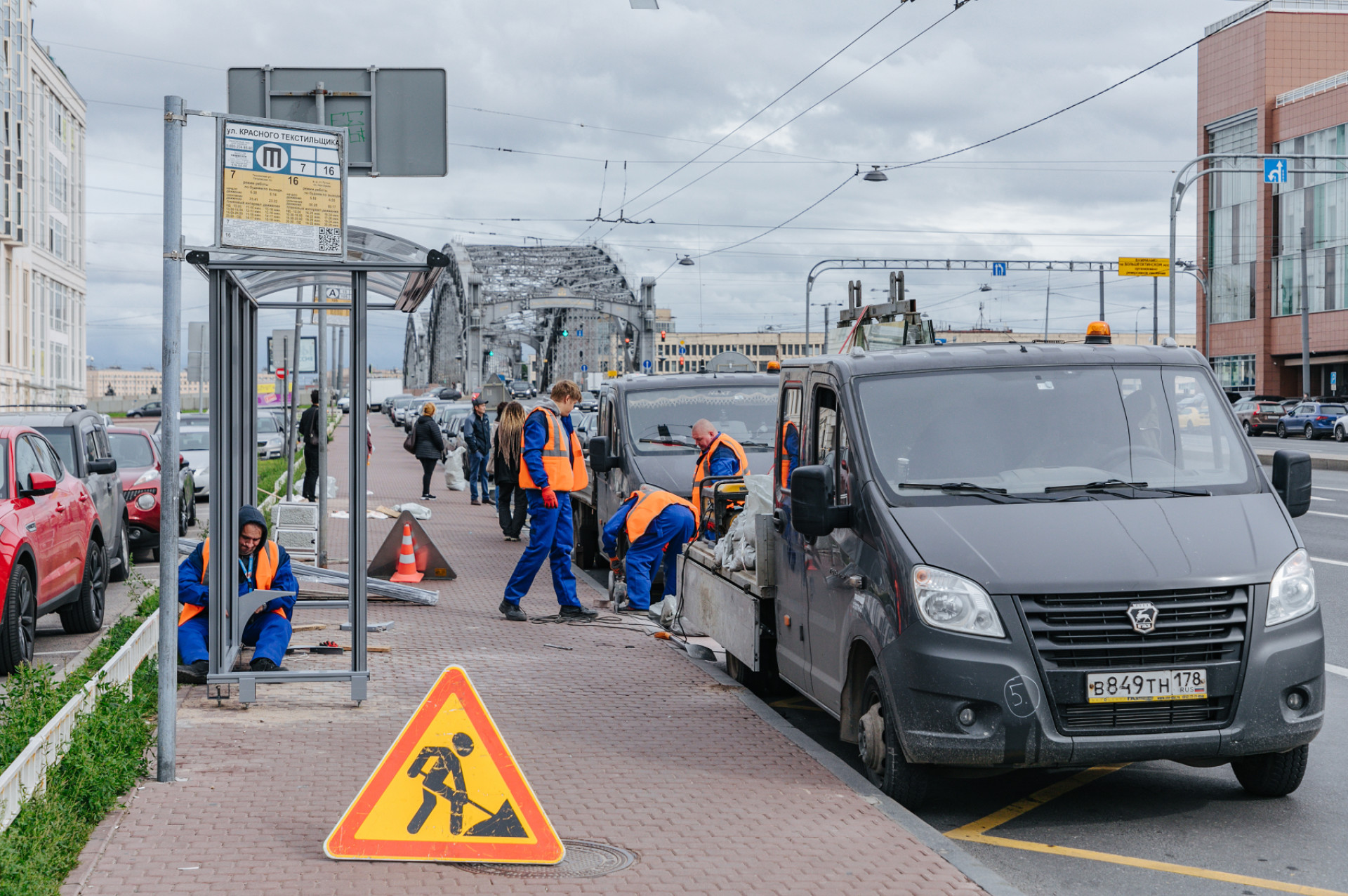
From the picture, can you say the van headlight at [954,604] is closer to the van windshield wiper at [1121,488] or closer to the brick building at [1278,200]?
the van windshield wiper at [1121,488]

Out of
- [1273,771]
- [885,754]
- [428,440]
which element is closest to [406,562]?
[885,754]

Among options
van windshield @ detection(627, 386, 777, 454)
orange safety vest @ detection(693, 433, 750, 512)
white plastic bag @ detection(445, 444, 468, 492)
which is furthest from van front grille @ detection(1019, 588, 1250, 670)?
white plastic bag @ detection(445, 444, 468, 492)

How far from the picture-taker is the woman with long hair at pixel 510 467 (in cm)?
1555

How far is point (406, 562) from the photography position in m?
13.7

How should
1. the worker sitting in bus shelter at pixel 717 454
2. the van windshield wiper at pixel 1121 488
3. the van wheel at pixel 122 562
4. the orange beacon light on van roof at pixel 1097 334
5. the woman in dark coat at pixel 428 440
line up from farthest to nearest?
1. the woman in dark coat at pixel 428 440
2. the van wheel at pixel 122 562
3. the worker sitting in bus shelter at pixel 717 454
4. the orange beacon light on van roof at pixel 1097 334
5. the van windshield wiper at pixel 1121 488

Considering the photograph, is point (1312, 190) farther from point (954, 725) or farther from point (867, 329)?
point (954, 725)

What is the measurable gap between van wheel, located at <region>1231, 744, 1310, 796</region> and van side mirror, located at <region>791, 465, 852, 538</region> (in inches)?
75.6

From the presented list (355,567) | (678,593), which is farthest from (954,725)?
(678,593)

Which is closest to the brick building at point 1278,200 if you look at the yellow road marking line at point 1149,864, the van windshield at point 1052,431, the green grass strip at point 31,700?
the van windshield at point 1052,431

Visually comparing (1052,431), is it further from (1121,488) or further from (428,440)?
(428,440)

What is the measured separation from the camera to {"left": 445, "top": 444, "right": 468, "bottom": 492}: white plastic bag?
28.8m

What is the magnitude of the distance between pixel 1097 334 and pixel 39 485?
709cm

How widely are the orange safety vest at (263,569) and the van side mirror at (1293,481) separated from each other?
5546mm

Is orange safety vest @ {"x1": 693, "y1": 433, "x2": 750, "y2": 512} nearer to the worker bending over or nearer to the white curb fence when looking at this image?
the worker bending over
